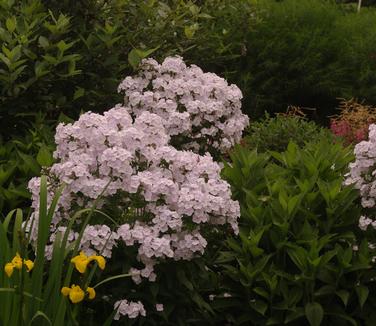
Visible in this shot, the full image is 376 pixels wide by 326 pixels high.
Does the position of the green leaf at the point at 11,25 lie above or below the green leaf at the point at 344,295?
above

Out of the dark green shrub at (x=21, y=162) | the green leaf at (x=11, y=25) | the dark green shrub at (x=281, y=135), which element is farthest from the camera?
the dark green shrub at (x=281, y=135)

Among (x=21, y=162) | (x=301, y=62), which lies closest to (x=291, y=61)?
(x=301, y=62)

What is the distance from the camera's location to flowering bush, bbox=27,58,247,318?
4105 millimetres

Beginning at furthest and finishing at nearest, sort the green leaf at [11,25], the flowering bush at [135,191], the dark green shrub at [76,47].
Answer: the dark green shrub at [76,47] < the green leaf at [11,25] < the flowering bush at [135,191]

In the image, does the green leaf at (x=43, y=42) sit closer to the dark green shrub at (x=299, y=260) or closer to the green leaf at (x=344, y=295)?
the dark green shrub at (x=299, y=260)

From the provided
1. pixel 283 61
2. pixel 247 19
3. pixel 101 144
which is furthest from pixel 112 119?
pixel 283 61

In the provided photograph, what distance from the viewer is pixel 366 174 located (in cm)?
482

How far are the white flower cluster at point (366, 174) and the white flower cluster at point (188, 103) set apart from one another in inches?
40.3

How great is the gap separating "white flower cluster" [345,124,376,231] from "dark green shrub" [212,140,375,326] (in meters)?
0.08

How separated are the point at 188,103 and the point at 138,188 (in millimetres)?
1351

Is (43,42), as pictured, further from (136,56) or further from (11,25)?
(136,56)

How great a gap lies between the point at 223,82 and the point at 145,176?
1.66 m

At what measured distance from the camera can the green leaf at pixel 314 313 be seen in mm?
4508

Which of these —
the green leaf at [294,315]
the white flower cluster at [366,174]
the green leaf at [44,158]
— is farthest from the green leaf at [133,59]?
the green leaf at [294,315]
